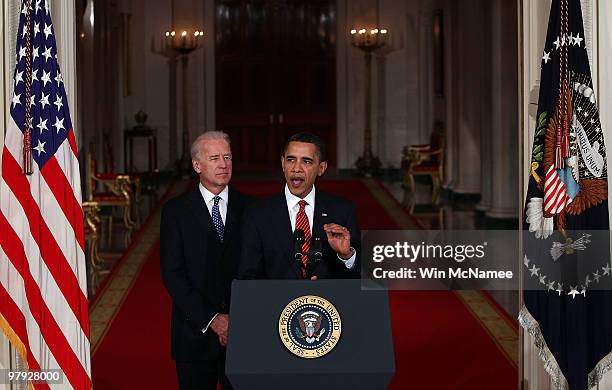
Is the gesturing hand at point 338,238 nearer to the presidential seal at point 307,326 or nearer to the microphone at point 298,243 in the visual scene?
the microphone at point 298,243

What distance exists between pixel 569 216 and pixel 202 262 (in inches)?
75.6

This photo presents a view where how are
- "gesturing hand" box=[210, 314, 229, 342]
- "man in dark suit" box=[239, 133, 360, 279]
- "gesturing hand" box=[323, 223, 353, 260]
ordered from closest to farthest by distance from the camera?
"gesturing hand" box=[323, 223, 353, 260] < "man in dark suit" box=[239, 133, 360, 279] < "gesturing hand" box=[210, 314, 229, 342]

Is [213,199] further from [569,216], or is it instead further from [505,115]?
[505,115]

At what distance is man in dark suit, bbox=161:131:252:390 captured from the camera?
18.3 feet

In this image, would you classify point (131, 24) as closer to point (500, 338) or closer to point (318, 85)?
point (318, 85)

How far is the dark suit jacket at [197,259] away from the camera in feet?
18.3

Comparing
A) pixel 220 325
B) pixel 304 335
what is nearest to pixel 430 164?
pixel 220 325

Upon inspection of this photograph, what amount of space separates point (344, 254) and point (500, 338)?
4.19 meters

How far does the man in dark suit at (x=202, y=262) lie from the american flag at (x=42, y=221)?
0.57 metres

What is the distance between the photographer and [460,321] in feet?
31.3

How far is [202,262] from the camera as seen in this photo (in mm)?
5633

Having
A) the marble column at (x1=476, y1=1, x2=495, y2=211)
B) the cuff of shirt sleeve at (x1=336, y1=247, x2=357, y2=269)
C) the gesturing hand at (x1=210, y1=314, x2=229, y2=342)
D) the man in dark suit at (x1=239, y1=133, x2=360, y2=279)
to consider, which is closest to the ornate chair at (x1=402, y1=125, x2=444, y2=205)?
the marble column at (x1=476, y1=1, x2=495, y2=211)

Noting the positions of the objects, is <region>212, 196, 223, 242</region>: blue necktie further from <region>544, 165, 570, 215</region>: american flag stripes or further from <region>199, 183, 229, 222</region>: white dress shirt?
<region>544, 165, 570, 215</region>: american flag stripes

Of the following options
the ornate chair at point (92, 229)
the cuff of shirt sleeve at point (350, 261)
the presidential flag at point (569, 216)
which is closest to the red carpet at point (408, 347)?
the ornate chair at point (92, 229)
